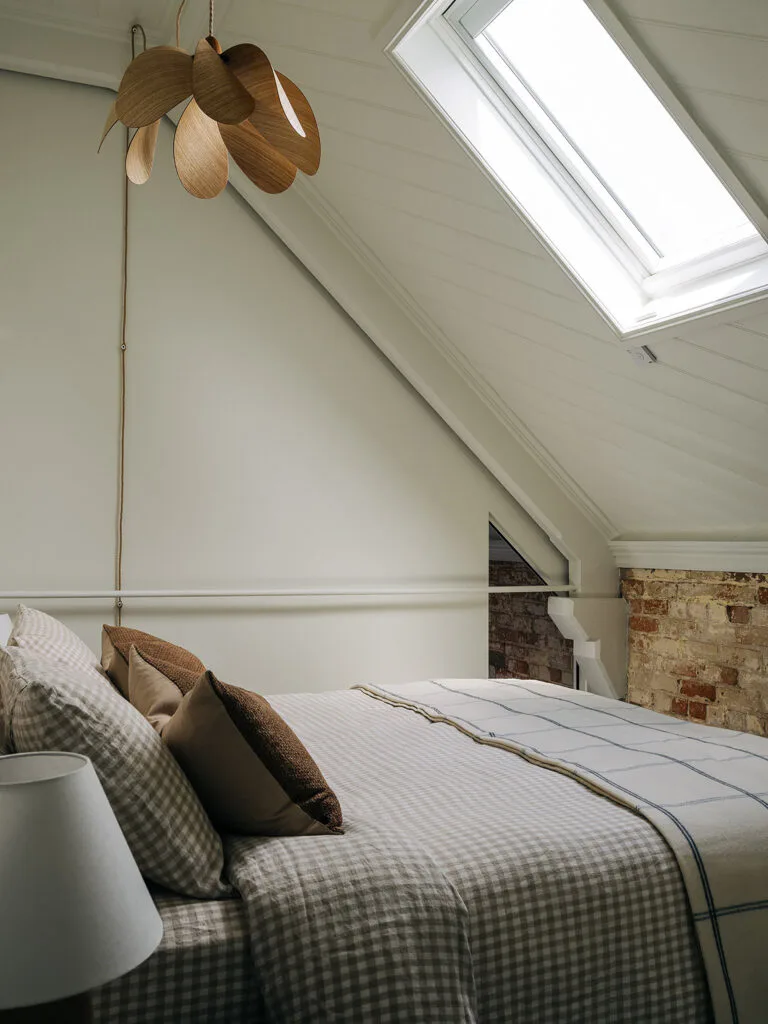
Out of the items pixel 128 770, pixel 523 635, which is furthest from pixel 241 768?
pixel 523 635

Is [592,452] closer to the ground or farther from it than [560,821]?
farther from it

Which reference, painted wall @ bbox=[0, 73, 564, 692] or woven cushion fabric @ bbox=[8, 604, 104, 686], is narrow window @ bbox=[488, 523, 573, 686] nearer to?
painted wall @ bbox=[0, 73, 564, 692]

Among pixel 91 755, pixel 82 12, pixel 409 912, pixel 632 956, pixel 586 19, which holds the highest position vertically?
pixel 82 12

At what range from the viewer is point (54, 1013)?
79 centimetres

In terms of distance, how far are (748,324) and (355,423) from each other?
5.36ft

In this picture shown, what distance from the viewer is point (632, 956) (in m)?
1.35

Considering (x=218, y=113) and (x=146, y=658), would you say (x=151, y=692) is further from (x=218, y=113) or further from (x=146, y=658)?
(x=218, y=113)

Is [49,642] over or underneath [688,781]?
over

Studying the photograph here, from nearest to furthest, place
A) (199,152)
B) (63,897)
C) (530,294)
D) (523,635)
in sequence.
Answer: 1. (63,897)
2. (199,152)
3. (530,294)
4. (523,635)

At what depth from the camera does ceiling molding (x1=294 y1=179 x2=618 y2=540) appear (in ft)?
11.4

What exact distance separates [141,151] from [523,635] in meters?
3.07

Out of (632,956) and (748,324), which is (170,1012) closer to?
(632,956)

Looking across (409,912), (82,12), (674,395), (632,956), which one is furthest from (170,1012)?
(82,12)

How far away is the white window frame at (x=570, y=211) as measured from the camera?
2459mm
